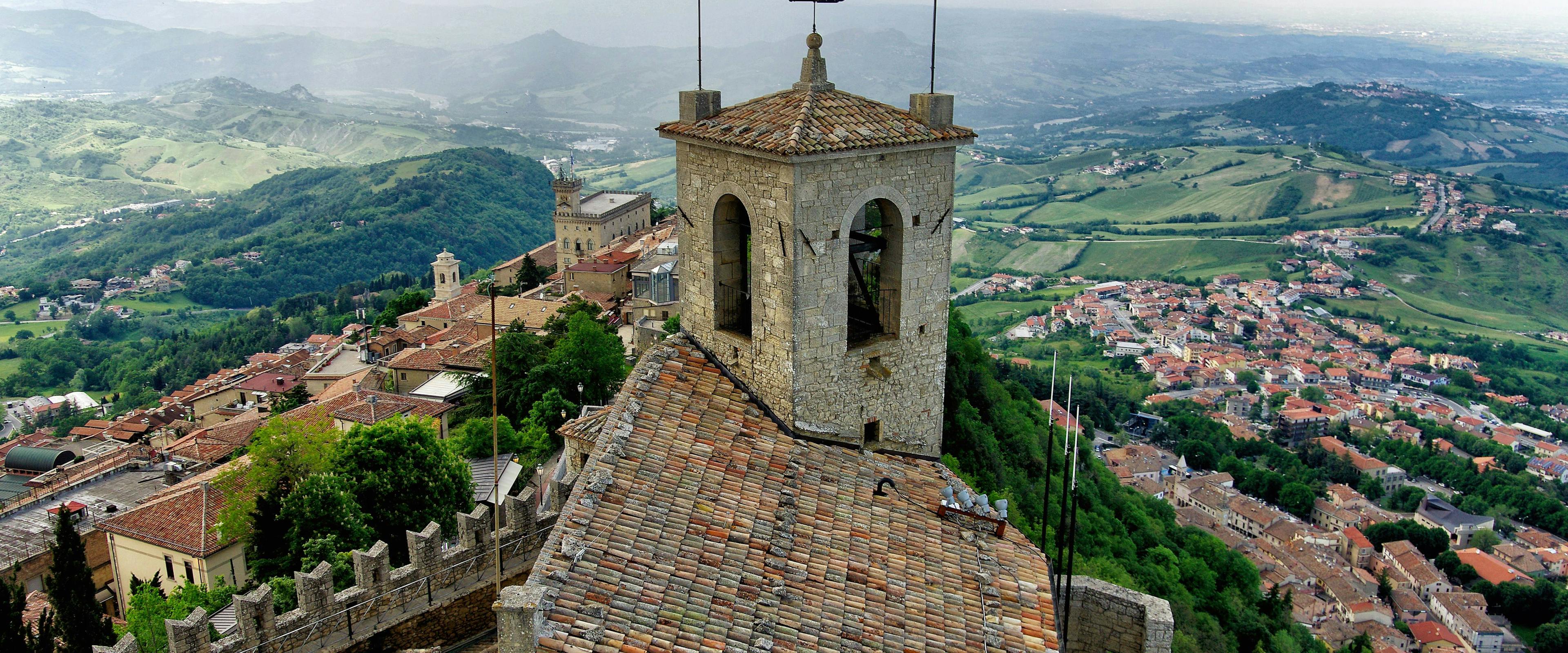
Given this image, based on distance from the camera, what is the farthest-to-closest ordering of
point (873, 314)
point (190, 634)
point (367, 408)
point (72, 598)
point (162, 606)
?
point (367, 408)
point (162, 606)
point (72, 598)
point (873, 314)
point (190, 634)

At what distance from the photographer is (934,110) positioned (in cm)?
1330

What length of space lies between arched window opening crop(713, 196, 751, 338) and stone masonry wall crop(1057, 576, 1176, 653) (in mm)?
5732

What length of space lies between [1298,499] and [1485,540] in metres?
15.9

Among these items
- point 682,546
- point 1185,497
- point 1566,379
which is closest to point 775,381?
point 682,546

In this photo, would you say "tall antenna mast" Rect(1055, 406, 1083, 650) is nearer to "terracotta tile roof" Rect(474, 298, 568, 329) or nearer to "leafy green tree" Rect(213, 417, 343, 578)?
"leafy green tree" Rect(213, 417, 343, 578)

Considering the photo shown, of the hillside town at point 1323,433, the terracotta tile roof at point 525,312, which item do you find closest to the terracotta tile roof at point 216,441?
the terracotta tile roof at point 525,312

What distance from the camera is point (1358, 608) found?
79.5m

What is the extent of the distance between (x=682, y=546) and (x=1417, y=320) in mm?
184156

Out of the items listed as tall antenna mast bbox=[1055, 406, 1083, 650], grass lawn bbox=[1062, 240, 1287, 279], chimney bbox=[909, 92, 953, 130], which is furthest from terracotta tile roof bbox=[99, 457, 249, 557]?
grass lawn bbox=[1062, 240, 1287, 279]

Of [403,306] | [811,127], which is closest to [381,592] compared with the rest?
[811,127]

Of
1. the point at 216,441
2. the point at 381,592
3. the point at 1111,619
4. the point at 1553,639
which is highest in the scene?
the point at 381,592

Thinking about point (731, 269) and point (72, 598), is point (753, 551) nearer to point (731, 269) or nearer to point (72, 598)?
point (731, 269)

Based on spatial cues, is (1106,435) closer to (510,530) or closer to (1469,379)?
(1469,379)

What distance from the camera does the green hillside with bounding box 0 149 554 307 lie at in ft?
517
